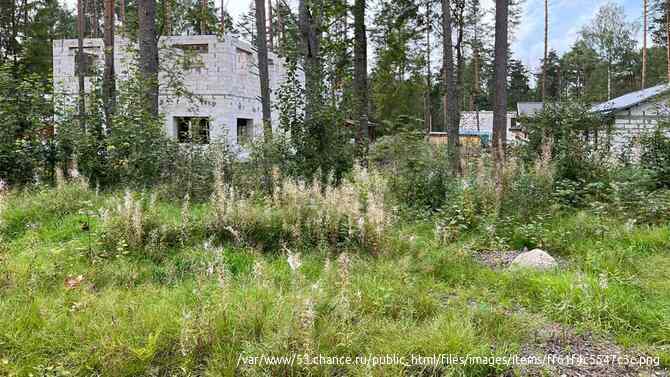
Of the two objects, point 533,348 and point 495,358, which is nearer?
point 495,358

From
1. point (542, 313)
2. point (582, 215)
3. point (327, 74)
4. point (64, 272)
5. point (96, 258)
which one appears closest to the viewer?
point (542, 313)

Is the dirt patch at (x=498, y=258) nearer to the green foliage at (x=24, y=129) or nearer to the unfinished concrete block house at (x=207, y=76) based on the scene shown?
the green foliage at (x=24, y=129)

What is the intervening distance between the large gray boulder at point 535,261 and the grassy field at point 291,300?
17 centimetres

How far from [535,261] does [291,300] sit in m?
2.58

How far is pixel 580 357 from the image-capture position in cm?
257

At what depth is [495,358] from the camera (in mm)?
2387

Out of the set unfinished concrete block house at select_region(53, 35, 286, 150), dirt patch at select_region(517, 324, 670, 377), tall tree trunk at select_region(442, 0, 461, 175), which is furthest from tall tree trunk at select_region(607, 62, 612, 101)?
dirt patch at select_region(517, 324, 670, 377)

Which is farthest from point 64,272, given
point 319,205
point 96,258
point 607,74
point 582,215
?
point 607,74

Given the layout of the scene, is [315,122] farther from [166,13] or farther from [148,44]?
[166,13]

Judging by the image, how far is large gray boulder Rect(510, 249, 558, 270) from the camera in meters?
4.11

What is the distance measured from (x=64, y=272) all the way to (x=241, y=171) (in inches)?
148

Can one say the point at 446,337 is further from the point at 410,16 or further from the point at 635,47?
the point at 635,47

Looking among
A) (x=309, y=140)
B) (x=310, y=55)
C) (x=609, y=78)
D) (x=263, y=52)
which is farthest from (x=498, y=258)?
(x=609, y=78)

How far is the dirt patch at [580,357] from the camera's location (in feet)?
7.95
